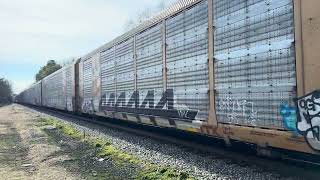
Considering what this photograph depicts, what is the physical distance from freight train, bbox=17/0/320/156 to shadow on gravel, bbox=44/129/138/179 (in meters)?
1.68

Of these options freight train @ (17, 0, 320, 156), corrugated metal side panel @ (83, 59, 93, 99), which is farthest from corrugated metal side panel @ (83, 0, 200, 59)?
corrugated metal side panel @ (83, 59, 93, 99)

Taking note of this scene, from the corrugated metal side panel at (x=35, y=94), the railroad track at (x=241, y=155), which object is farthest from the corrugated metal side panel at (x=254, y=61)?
the corrugated metal side panel at (x=35, y=94)

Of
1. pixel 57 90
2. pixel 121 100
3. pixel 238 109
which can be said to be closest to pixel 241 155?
pixel 238 109

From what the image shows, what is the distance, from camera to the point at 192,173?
7.62 metres

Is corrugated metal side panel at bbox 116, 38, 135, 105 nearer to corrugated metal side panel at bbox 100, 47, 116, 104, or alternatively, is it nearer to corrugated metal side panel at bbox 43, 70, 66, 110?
corrugated metal side panel at bbox 100, 47, 116, 104

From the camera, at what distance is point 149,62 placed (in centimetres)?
1184

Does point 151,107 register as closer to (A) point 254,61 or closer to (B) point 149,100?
(B) point 149,100

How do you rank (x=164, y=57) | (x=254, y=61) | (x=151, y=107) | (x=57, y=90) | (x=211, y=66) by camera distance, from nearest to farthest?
(x=254, y=61), (x=211, y=66), (x=164, y=57), (x=151, y=107), (x=57, y=90)

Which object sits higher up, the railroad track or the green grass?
the railroad track

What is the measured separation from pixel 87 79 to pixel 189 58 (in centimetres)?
1240

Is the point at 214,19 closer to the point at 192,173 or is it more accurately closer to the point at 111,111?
the point at 192,173

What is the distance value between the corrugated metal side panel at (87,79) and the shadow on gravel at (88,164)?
7068mm

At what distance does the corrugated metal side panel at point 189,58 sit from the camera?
28.5 ft

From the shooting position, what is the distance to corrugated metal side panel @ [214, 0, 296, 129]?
6234mm
